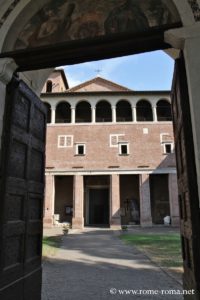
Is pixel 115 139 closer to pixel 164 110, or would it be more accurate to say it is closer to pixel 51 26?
pixel 164 110

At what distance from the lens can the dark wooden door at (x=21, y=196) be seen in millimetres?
3873

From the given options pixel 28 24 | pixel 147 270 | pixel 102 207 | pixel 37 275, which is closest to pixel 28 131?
pixel 28 24

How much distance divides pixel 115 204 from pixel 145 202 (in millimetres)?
3018

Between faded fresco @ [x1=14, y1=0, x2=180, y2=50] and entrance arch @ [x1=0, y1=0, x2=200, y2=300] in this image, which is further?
faded fresco @ [x1=14, y1=0, x2=180, y2=50]

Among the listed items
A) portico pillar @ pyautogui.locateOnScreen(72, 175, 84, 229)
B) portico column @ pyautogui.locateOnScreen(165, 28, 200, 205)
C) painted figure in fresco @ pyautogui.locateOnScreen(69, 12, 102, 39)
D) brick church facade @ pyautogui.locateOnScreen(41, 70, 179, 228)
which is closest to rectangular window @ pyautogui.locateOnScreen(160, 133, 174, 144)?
brick church facade @ pyautogui.locateOnScreen(41, 70, 179, 228)

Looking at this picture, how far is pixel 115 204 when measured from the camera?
1140 inches

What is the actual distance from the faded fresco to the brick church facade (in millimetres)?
25460

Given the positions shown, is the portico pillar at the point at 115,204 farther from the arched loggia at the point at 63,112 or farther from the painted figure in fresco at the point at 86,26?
the painted figure in fresco at the point at 86,26

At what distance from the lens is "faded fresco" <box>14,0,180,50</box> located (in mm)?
4297

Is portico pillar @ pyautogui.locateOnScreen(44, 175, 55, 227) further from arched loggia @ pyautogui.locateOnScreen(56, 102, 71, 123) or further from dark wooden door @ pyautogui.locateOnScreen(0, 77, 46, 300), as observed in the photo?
dark wooden door @ pyautogui.locateOnScreen(0, 77, 46, 300)

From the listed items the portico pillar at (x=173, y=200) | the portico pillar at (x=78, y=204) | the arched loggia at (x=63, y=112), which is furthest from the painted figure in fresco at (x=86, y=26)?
the arched loggia at (x=63, y=112)

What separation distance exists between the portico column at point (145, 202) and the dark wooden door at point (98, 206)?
20.2ft

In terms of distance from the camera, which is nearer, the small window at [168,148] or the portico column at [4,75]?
the portico column at [4,75]

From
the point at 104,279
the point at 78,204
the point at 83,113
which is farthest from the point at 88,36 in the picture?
the point at 83,113
